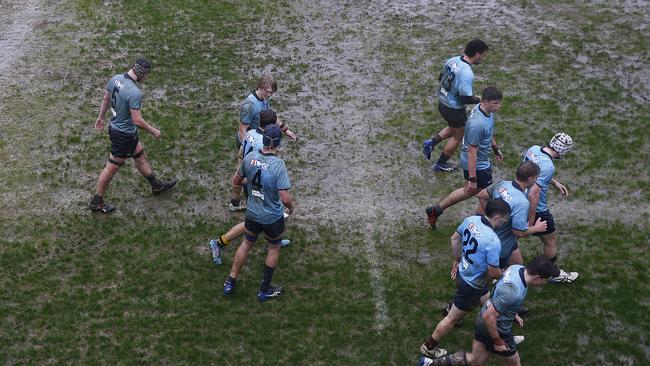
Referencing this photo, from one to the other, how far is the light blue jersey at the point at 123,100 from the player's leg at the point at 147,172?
1.05 ft

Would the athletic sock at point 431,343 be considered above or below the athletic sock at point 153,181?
below

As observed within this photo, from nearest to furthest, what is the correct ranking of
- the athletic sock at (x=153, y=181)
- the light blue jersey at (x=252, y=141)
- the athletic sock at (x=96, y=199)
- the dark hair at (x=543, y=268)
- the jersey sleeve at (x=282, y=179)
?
the dark hair at (x=543, y=268)
the jersey sleeve at (x=282, y=179)
the light blue jersey at (x=252, y=141)
the athletic sock at (x=96, y=199)
the athletic sock at (x=153, y=181)

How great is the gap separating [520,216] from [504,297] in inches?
53.3

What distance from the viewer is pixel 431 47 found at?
14656 millimetres

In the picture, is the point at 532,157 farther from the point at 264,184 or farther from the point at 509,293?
the point at 264,184

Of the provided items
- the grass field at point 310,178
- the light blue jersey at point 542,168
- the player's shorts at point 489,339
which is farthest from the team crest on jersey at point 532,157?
the player's shorts at point 489,339

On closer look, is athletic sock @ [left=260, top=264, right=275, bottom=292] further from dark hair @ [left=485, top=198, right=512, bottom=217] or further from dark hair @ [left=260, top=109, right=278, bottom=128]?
Result: dark hair @ [left=485, top=198, right=512, bottom=217]

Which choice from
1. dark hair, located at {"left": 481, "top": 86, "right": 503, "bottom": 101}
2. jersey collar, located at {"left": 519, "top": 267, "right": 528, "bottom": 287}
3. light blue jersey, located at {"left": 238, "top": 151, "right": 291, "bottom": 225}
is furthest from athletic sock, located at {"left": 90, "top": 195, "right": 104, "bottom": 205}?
jersey collar, located at {"left": 519, "top": 267, "right": 528, "bottom": 287}

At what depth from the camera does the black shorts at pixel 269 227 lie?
895 centimetres

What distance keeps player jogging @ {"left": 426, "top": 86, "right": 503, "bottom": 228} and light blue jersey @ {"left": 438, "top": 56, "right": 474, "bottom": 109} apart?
1005mm

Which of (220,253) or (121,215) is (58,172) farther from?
(220,253)

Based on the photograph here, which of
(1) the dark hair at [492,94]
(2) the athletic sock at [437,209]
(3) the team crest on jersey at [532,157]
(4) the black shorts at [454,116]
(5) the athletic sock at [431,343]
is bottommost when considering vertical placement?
(5) the athletic sock at [431,343]

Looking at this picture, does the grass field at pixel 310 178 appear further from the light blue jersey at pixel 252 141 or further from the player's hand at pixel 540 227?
the light blue jersey at pixel 252 141

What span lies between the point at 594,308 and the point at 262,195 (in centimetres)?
456
